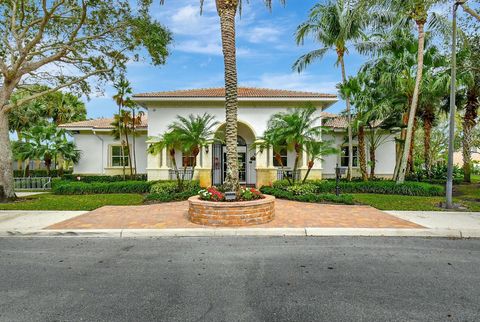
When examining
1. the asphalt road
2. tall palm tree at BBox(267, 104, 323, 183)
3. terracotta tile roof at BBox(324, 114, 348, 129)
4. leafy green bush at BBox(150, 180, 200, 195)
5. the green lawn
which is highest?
terracotta tile roof at BBox(324, 114, 348, 129)

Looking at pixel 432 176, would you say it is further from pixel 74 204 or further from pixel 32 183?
pixel 32 183

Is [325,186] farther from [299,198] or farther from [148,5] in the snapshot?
[148,5]

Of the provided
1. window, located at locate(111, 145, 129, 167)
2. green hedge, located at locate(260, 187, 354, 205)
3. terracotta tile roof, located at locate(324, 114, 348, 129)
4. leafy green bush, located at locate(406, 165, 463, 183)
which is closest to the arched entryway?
green hedge, located at locate(260, 187, 354, 205)

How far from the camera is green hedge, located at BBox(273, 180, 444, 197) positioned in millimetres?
13464

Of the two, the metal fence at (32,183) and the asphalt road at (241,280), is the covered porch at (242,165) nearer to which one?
the metal fence at (32,183)

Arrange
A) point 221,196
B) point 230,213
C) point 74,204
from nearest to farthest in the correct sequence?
point 230,213 → point 221,196 → point 74,204

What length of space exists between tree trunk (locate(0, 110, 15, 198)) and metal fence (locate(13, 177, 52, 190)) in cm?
646

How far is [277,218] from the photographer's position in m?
8.41

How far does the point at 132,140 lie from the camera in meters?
19.9

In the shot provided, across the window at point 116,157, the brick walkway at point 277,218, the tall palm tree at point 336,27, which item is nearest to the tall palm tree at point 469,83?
the tall palm tree at point 336,27

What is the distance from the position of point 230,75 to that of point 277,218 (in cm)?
476

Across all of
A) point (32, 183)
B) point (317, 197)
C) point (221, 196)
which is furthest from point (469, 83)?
point (32, 183)

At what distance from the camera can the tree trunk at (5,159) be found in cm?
1191

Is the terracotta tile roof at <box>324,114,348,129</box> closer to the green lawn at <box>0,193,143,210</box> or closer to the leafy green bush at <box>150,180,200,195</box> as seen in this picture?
the leafy green bush at <box>150,180,200,195</box>
